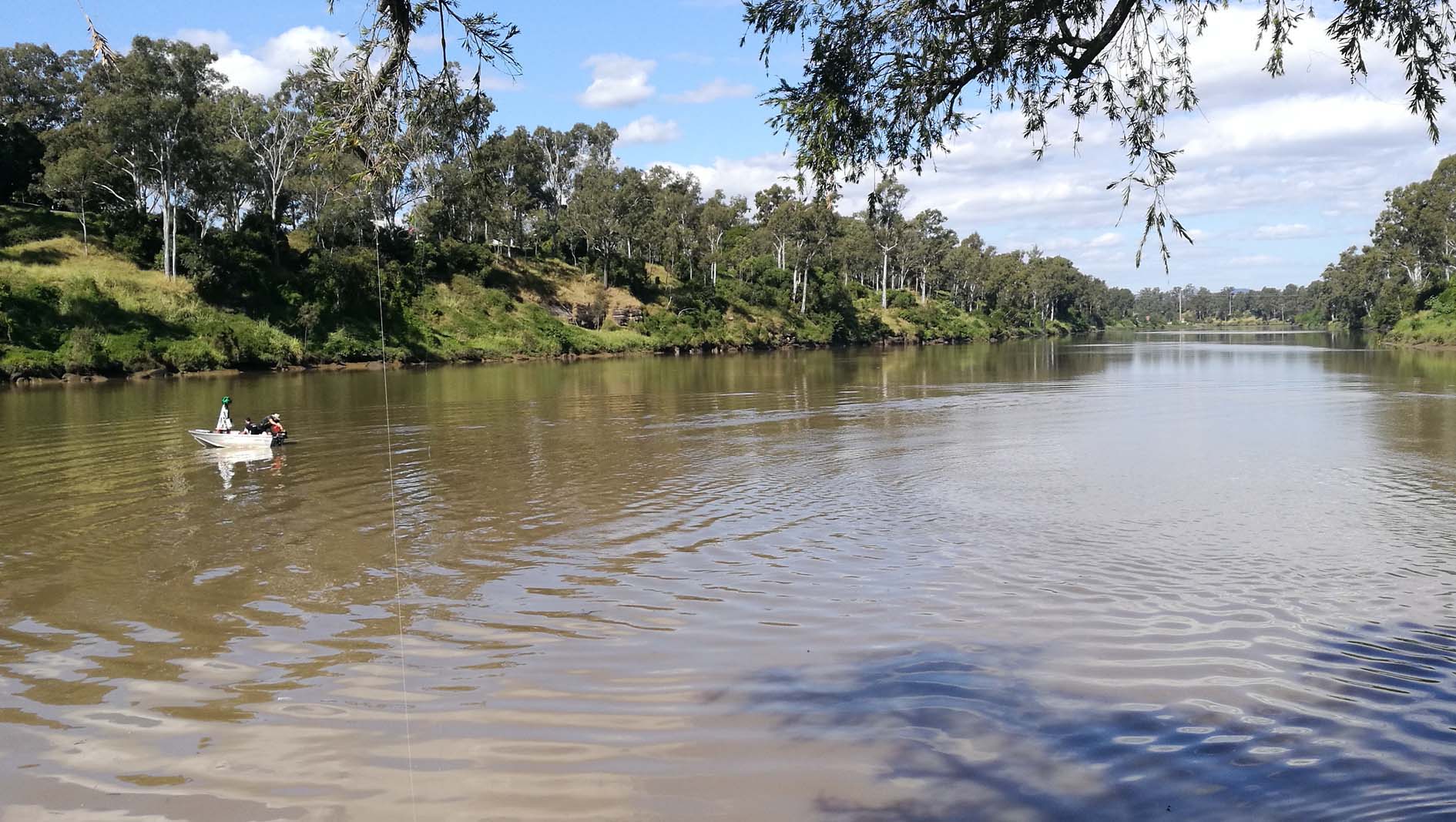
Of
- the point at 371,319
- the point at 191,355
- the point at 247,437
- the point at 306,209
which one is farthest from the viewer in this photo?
the point at 306,209

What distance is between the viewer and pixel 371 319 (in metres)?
68.1

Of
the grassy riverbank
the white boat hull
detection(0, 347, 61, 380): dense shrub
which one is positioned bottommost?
the white boat hull

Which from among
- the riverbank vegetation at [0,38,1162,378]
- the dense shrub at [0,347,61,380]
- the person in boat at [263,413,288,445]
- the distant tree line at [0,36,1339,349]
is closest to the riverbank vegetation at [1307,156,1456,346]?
the distant tree line at [0,36,1339,349]

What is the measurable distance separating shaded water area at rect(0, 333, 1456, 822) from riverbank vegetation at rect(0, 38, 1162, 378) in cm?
409

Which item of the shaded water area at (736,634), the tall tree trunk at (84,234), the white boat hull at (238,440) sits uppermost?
the tall tree trunk at (84,234)

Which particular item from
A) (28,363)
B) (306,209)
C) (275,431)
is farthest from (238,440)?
(306,209)

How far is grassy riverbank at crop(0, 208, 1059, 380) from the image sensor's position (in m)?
49.4

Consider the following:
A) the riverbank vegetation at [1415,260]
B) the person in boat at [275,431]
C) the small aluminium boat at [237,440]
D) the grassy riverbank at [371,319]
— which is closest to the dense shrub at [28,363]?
the grassy riverbank at [371,319]

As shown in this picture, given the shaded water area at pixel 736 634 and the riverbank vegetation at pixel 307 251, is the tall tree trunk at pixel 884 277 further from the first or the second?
the shaded water area at pixel 736 634

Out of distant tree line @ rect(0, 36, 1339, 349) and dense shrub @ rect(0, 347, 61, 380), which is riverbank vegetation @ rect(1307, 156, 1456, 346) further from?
Answer: dense shrub @ rect(0, 347, 61, 380)

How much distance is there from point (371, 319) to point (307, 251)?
718 cm

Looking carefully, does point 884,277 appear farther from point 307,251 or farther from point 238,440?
point 238,440

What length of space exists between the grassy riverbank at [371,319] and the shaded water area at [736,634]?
106 ft

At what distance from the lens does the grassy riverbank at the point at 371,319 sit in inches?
1946
